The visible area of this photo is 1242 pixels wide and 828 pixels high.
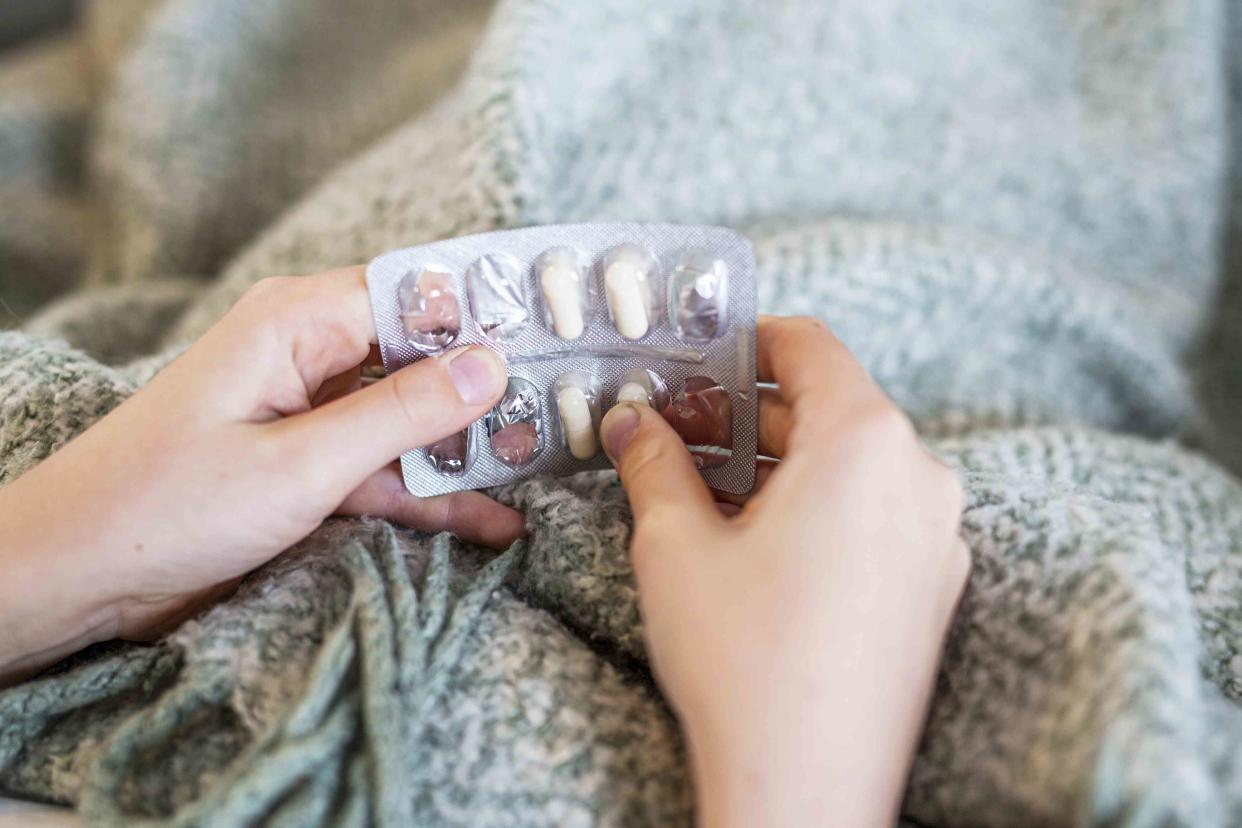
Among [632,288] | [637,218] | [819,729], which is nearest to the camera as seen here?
[819,729]

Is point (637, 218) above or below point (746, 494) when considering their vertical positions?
above

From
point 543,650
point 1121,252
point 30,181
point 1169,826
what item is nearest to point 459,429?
point 543,650

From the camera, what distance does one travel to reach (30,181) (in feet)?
3.02

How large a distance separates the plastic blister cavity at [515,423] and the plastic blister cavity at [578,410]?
1cm

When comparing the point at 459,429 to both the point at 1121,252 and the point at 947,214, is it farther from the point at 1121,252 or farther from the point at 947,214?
the point at 1121,252

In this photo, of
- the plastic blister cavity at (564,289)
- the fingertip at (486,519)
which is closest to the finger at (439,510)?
the fingertip at (486,519)

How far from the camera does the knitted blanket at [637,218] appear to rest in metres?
0.40

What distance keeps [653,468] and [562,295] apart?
0.31 feet

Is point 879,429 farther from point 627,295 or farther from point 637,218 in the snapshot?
point 637,218

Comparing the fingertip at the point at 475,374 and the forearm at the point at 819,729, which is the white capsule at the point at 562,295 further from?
the forearm at the point at 819,729

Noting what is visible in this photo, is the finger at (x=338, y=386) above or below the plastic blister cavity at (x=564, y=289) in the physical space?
below

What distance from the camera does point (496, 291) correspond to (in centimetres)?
48

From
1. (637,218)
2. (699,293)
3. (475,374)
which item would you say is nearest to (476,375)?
(475,374)

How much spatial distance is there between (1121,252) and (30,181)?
943 mm
